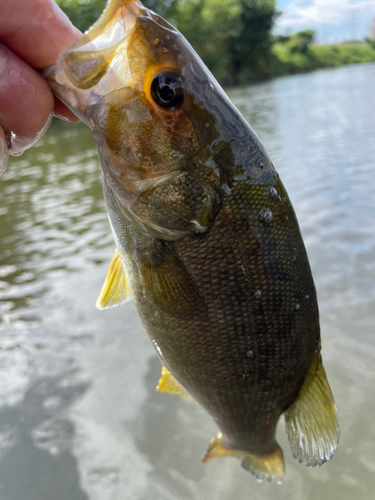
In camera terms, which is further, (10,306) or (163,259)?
(10,306)

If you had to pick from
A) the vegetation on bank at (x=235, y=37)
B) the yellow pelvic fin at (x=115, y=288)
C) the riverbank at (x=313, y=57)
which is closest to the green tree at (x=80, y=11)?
the vegetation on bank at (x=235, y=37)

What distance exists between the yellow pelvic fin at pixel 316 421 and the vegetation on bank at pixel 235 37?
29715mm

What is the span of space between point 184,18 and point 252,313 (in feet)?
138

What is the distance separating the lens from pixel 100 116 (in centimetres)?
132

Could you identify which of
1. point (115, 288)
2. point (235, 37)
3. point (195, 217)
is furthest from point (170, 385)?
point (235, 37)

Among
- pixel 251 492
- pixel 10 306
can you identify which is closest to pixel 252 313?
pixel 251 492

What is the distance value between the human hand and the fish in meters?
0.06

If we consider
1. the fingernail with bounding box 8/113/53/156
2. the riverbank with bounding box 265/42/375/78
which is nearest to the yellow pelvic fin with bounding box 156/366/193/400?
the fingernail with bounding box 8/113/53/156

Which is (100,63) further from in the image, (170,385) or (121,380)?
(121,380)

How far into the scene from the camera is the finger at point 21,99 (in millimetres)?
1146

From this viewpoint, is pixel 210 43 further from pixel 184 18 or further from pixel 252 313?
pixel 252 313

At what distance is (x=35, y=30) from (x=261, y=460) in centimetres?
204

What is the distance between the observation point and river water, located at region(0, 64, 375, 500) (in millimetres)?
2533

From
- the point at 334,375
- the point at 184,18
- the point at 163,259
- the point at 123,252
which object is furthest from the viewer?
the point at 184,18
